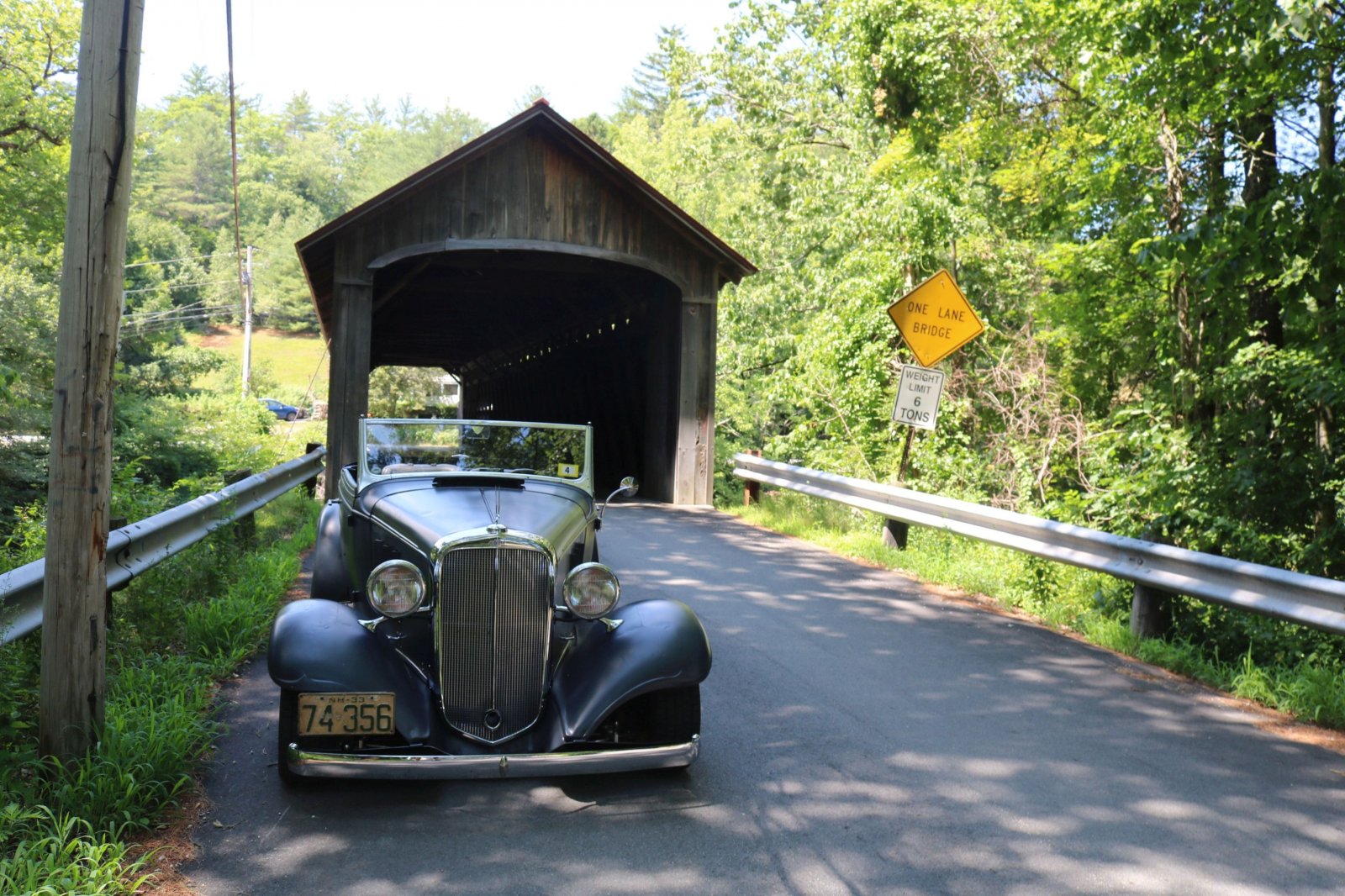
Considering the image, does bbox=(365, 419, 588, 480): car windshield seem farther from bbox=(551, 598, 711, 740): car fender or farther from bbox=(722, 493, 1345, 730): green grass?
bbox=(722, 493, 1345, 730): green grass

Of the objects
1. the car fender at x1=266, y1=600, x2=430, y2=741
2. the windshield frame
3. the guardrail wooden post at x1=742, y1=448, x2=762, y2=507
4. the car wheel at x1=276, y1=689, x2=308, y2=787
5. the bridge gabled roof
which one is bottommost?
the car wheel at x1=276, y1=689, x2=308, y2=787

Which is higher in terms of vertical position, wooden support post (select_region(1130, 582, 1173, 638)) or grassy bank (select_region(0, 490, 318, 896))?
wooden support post (select_region(1130, 582, 1173, 638))

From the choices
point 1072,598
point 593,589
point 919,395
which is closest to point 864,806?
point 593,589

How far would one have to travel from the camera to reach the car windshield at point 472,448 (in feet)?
19.2

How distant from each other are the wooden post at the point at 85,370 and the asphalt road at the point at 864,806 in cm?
66

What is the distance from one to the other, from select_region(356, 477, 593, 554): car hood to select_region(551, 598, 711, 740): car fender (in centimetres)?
49

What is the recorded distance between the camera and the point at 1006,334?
17.4m

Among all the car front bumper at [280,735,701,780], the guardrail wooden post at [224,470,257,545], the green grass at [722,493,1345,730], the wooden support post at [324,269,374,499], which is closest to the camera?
the car front bumper at [280,735,701,780]

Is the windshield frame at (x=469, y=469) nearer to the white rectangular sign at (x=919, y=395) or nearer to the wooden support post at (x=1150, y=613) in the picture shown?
the wooden support post at (x=1150, y=613)

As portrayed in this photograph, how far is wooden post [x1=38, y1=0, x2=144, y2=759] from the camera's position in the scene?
12.6ft

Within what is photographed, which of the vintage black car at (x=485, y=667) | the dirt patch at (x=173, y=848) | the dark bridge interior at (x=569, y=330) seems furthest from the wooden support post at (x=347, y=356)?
the dirt patch at (x=173, y=848)

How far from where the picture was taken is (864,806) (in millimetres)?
3930

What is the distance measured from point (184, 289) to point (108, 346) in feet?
253

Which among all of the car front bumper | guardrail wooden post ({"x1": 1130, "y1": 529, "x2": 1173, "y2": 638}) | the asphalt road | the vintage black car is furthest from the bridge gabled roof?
the car front bumper
